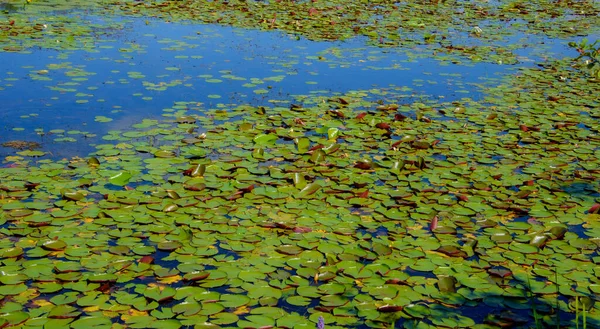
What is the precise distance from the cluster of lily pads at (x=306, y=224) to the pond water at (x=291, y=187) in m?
0.01

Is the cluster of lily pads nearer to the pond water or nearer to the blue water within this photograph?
the pond water

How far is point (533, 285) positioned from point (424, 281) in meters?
0.55

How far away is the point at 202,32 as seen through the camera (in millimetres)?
9555

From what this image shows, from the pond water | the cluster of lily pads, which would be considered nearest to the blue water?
the pond water

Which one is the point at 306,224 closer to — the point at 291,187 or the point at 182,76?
the point at 291,187

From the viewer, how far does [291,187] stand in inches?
170

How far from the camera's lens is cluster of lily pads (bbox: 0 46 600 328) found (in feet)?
9.84

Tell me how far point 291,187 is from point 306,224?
1.75ft

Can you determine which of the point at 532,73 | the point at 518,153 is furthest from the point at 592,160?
the point at 532,73

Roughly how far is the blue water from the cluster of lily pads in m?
0.46

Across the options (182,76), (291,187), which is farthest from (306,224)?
(182,76)

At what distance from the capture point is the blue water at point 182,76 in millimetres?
5547

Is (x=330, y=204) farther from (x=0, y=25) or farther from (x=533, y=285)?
(x=0, y=25)

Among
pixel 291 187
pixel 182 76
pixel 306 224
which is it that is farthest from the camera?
pixel 182 76
